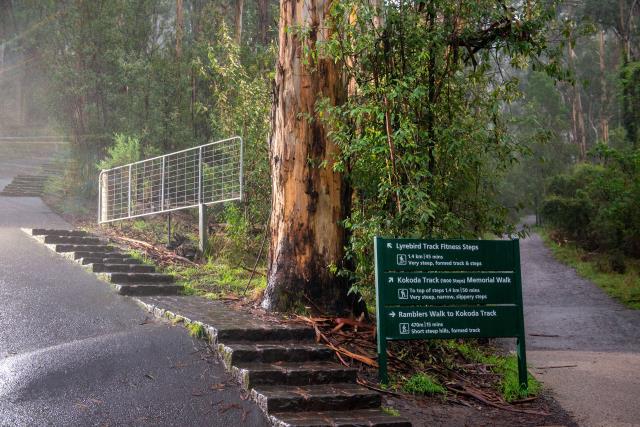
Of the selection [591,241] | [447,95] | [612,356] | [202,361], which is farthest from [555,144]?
[202,361]

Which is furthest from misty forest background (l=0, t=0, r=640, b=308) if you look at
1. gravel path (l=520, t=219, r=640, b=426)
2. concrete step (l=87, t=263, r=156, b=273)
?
gravel path (l=520, t=219, r=640, b=426)

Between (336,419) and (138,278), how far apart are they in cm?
562

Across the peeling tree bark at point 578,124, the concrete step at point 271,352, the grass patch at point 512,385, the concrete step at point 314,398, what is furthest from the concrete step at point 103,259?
the peeling tree bark at point 578,124

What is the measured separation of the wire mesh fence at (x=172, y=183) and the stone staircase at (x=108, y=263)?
1422 mm

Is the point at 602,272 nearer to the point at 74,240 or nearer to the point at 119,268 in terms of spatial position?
the point at 119,268

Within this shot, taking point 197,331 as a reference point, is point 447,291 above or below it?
above

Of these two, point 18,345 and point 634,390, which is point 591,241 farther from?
point 18,345

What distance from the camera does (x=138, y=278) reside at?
394 inches

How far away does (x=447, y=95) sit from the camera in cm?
759

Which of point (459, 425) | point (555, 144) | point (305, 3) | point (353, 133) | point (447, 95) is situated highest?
point (555, 144)

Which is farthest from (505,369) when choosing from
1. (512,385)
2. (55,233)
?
(55,233)

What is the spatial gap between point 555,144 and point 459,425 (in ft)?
114

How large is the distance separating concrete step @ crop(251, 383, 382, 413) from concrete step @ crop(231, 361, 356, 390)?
103mm

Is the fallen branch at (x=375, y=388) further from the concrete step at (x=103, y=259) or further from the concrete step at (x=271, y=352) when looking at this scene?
the concrete step at (x=103, y=259)
